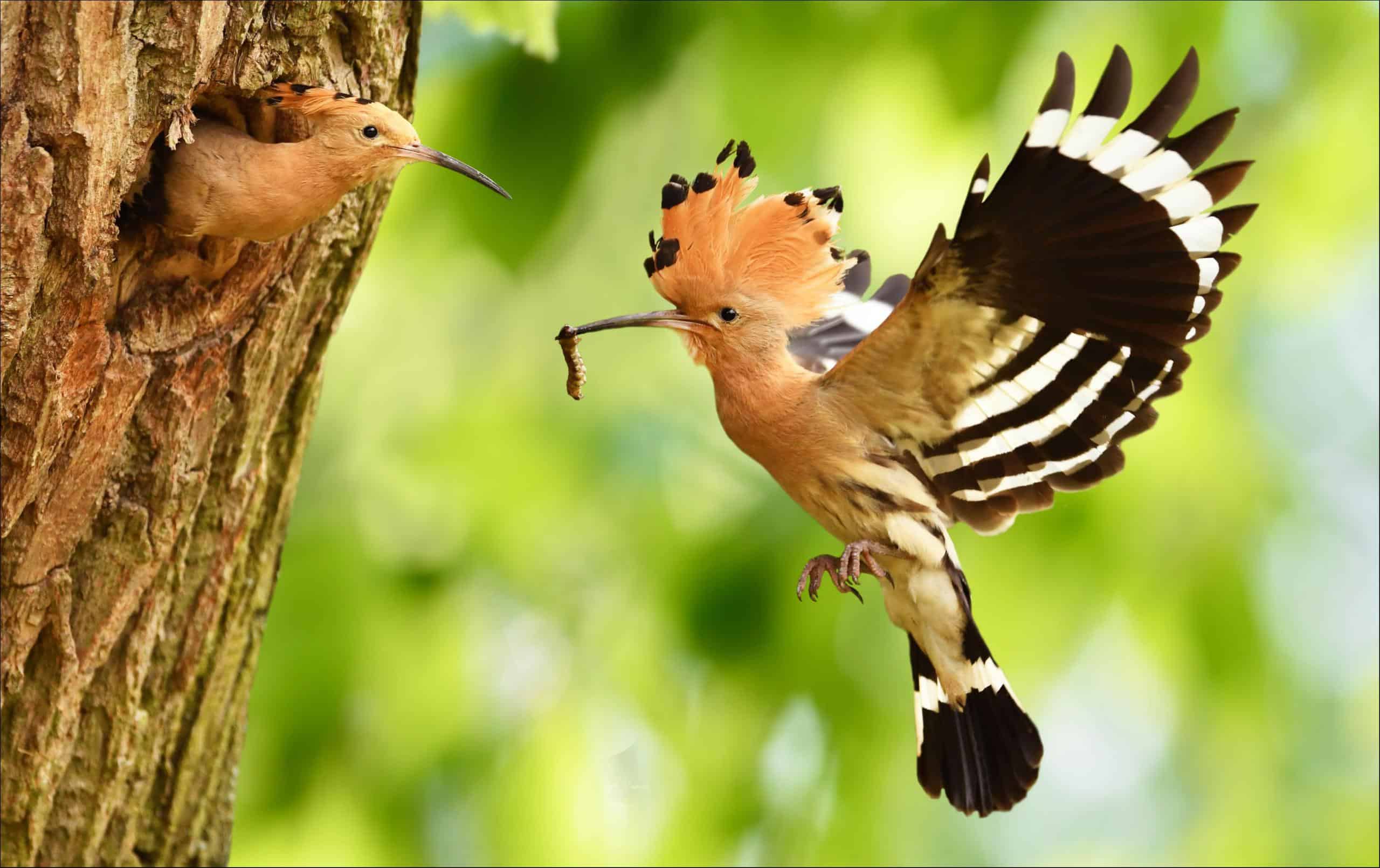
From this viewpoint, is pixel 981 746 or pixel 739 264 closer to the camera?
pixel 739 264

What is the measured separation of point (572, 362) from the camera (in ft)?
3.87

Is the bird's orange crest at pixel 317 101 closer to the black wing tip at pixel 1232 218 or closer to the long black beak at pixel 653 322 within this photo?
the long black beak at pixel 653 322

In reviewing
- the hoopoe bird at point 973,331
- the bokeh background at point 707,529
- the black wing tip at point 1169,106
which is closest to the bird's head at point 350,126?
the hoopoe bird at point 973,331

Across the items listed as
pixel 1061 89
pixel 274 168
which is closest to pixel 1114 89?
pixel 1061 89

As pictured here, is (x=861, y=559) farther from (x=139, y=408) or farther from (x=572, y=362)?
(x=139, y=408)

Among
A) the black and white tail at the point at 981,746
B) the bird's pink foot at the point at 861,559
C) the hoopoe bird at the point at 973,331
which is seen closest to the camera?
the hoopoe bird at the point at 973,331

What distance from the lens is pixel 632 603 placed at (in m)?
2.87

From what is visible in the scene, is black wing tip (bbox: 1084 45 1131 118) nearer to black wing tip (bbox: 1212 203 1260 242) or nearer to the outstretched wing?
the outstretched wing

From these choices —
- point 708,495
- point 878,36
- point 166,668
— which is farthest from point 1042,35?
Result: point 166,668

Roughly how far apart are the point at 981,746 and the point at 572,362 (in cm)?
81

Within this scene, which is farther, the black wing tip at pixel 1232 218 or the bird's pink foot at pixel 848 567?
the bird's pink foot at pixel 848 567

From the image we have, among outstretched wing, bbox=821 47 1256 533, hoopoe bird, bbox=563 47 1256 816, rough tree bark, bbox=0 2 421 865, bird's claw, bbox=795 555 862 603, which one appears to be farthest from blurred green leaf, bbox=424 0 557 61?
bird's claw, bbox=795 555 862 603

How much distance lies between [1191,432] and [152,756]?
6.65ft

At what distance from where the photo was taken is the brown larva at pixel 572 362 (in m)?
1.16
